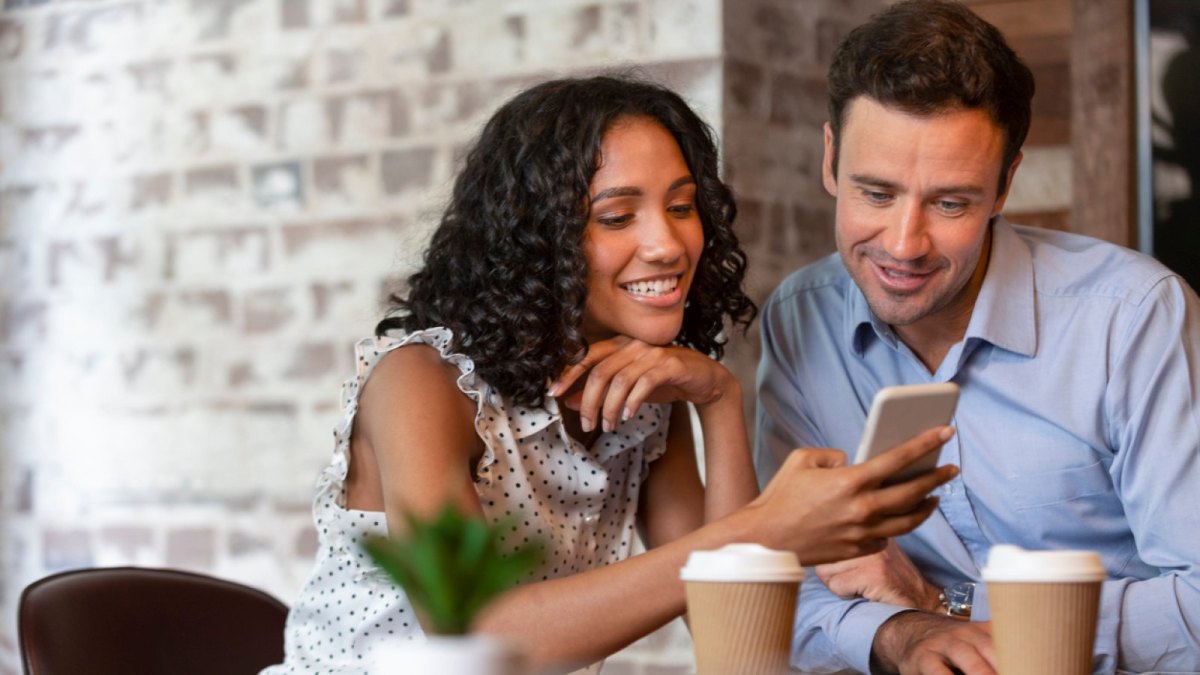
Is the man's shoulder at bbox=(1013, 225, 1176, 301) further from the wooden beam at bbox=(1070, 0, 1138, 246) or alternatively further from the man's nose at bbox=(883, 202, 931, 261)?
the wooden beam at bbox=(1070, 0, 1138, 246)

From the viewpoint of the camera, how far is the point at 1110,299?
210 centimetres

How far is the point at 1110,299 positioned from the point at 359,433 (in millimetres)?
1114

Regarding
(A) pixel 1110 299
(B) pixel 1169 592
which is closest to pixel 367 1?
(A) pixel 1110 299

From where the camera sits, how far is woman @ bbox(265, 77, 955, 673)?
205 centimetres

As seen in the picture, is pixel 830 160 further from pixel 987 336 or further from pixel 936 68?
pixel 987 336

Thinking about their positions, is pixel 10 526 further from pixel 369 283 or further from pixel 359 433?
pixel 359 433

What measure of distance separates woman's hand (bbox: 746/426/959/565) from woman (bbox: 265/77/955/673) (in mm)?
502

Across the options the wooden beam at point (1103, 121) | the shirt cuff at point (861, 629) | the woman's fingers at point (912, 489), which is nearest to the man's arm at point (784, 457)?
the shirt cuff at point (861, 629)

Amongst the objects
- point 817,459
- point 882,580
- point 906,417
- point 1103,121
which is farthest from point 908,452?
point 1103,121

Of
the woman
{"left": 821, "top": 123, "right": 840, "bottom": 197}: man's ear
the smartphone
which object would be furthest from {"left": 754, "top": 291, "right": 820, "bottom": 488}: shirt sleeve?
the smartphone

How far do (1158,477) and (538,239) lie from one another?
929 millimetres

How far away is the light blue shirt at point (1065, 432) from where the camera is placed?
192 cm

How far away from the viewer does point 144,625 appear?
2.16 metres

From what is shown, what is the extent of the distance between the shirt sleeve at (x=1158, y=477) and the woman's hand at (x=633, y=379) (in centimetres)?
56
